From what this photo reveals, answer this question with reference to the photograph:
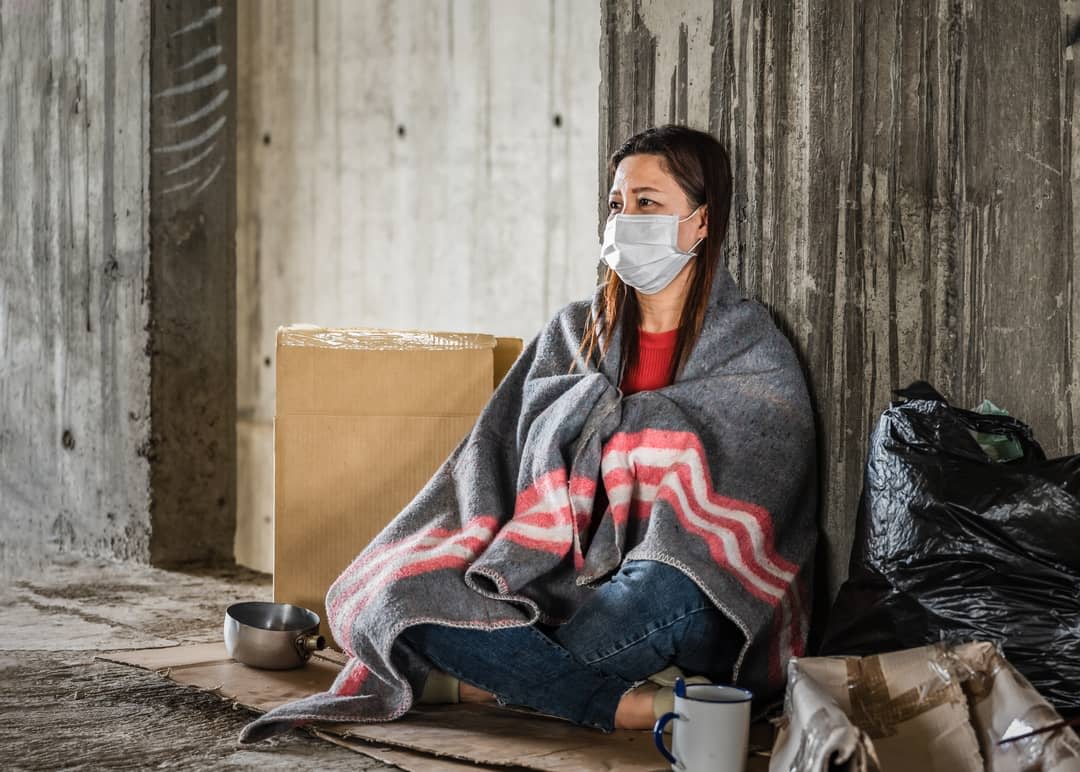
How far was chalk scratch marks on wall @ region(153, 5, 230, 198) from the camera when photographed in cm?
361

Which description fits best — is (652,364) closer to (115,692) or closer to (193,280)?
(115,692)

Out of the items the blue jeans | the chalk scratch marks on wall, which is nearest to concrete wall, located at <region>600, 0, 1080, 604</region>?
the blue jeans

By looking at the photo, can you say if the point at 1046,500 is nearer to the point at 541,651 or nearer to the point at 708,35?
the point at 541,651

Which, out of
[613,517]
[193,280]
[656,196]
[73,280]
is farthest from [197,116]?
[613,517]

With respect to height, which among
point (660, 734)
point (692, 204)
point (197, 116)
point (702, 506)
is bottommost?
point (660, 734)

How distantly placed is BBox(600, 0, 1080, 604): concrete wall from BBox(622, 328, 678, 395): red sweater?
209mm

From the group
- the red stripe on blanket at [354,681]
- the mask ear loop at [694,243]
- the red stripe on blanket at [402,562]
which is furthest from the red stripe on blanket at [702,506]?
the red stripe on blanket at [354,681]

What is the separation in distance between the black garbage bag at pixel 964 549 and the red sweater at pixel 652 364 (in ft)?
1.60

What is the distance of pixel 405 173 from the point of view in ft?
11.2

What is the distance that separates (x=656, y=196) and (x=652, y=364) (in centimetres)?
31

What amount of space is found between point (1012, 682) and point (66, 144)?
3.34m

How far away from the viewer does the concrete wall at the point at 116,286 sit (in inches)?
141

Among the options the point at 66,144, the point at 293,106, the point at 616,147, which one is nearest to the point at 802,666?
Answer: the point at 616,147

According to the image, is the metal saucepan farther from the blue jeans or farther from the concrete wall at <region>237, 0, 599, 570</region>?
the concrete wall at <region>237, 0, 599, 570</region>
